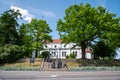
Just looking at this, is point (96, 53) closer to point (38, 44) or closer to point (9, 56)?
point (38, 44)

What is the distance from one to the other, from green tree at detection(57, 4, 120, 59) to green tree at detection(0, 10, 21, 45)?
11144 mm

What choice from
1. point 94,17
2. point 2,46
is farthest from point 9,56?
point 94,17

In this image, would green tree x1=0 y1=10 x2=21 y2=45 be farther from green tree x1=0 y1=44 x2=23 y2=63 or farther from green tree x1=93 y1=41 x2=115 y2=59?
green tree x1=93 y1=41 x2=115 y2=59

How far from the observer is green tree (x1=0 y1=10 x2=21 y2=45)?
52.7 m

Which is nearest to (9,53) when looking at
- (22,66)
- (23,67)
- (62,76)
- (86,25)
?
(22,66)

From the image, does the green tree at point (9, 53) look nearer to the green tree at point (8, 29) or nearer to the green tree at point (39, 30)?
the green tree at point (8, 29)

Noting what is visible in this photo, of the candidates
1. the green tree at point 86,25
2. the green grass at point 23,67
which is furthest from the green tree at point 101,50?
the green grass at point 23,67

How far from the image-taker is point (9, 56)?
47.2 metres

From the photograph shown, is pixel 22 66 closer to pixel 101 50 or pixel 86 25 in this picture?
pixel 86 25

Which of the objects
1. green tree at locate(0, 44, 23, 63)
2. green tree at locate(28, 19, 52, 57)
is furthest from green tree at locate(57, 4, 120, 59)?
green tree at locate(0, 44, 23, 63)

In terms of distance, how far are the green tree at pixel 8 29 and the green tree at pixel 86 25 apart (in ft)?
36.6

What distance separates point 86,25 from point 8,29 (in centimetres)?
1878

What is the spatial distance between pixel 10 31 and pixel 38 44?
7510mm

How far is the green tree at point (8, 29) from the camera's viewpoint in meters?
52.7
